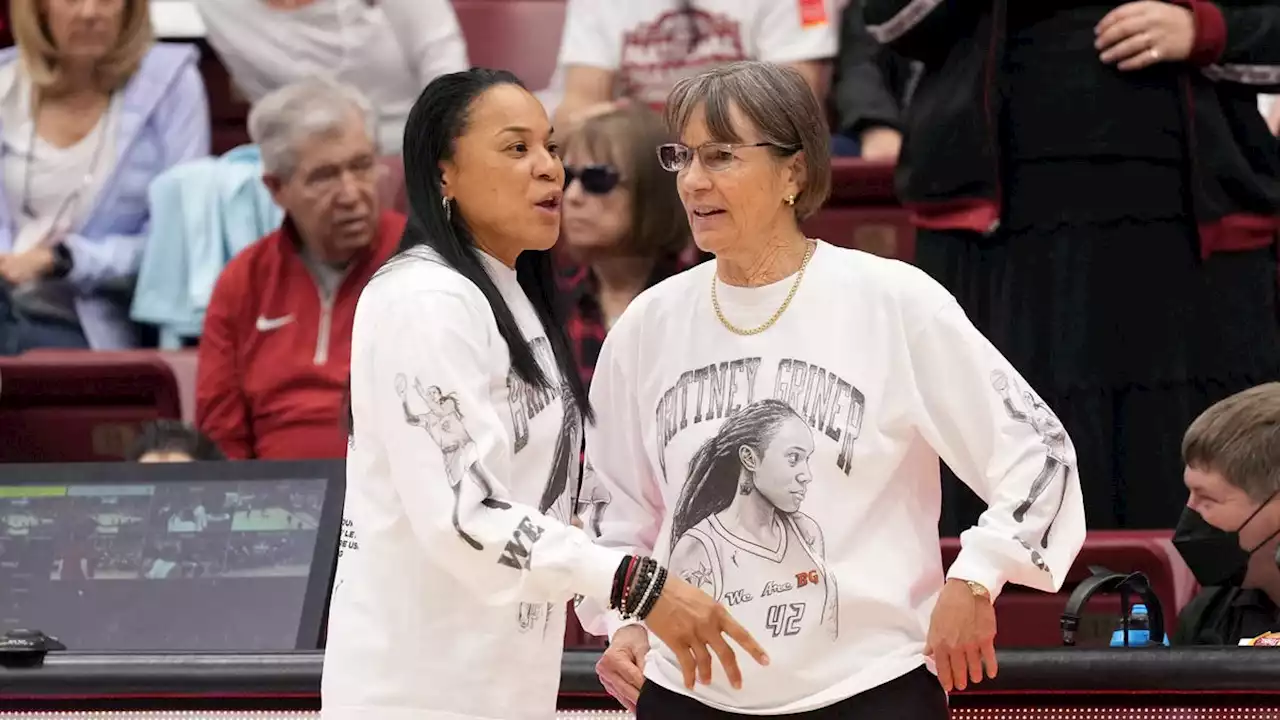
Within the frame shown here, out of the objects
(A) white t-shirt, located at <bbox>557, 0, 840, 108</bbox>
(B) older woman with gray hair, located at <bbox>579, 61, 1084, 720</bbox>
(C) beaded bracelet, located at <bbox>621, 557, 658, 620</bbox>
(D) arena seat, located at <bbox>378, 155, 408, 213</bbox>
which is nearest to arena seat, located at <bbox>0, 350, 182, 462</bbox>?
(D) arena seat, located at <bbox>378, 155, 408, 213</bbox>

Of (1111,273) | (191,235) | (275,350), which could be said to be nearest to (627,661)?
(1111,273)

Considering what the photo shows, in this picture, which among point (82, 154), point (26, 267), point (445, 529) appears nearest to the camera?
point (445, 529)

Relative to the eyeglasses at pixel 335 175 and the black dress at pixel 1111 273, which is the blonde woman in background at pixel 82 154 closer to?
the eyeglasses at pixel 335 175

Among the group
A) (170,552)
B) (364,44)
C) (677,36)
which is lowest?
(170,552)

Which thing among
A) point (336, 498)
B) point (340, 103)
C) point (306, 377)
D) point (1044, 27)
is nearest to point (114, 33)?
point (340, 103)

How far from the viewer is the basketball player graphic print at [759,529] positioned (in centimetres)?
222

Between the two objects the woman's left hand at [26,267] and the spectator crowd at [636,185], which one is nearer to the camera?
the spectator crowd at [636,185]

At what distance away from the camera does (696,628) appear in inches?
83.7

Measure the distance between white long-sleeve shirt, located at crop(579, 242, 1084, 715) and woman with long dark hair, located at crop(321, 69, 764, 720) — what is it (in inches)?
4.6

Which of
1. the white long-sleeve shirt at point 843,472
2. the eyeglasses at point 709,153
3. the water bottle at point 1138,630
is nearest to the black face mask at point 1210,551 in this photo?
the water bottle at point 1138,630

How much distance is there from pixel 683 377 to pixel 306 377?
230cm

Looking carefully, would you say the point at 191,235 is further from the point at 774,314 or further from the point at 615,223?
the point at 774,314

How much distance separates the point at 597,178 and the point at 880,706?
2.14 metres

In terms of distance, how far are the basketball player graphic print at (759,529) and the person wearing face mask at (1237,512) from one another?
107 cm
